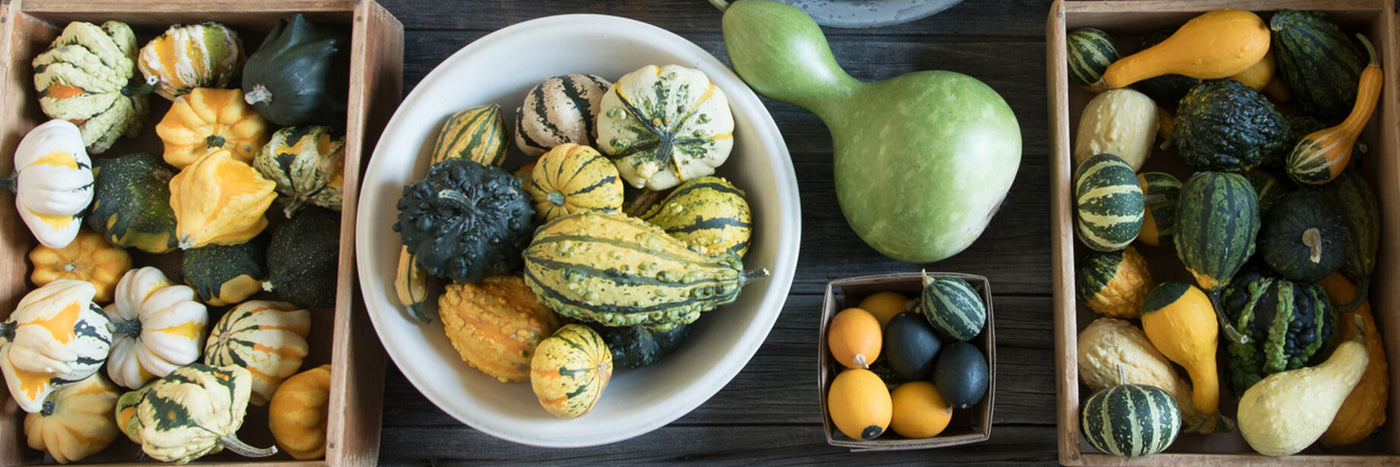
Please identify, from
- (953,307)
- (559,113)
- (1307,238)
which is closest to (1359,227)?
(1307,238)

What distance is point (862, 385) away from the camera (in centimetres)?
126

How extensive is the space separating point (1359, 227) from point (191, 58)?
1847 mm

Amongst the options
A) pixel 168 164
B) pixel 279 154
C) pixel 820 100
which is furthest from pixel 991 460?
pixel 168 164

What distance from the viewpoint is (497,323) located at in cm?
125

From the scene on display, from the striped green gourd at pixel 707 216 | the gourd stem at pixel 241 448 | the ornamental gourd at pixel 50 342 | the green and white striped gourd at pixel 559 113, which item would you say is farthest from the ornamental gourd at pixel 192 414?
the striped green gourd at pixel 707 216

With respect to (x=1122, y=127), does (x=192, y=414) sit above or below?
below

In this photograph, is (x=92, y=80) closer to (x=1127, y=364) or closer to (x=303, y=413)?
(x=303, y=413)

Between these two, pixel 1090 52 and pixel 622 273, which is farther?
pixel 1090 52

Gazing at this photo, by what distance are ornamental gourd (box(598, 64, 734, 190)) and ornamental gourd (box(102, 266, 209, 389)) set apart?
2.40 feet

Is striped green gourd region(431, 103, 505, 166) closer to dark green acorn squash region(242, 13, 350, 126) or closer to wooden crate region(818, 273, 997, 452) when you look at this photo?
dark green acorn squash region(242, 13, 350, 126)

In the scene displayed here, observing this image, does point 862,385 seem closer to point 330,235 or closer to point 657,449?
point 657,449

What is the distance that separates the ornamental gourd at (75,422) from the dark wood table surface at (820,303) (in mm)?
425

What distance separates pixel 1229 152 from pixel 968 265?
1.38ft

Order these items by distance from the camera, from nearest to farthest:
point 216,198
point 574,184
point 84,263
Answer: point 574,184 → point 216,198 → point 84,263
